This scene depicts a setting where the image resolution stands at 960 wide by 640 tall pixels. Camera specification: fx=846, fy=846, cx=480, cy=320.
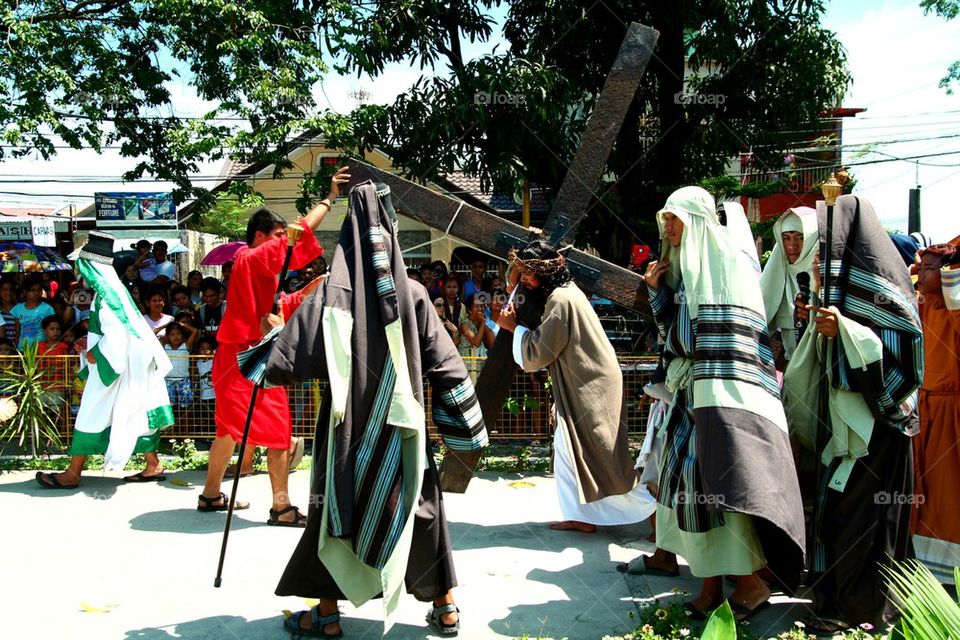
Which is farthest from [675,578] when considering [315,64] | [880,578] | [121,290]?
[315,64]

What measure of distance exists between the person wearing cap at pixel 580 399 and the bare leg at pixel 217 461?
7.28 ft

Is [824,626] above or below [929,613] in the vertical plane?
below

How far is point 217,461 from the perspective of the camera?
6.05 metres

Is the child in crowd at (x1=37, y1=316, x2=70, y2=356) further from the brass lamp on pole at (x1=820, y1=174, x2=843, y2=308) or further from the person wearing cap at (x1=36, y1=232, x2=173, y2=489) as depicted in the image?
the brass lamp on pole at (x1=820, y1=174, x2=843, y2=308)

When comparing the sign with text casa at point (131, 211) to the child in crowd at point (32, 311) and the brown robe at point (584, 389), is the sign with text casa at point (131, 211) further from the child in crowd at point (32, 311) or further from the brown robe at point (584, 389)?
the brown robe at point (584, 389)

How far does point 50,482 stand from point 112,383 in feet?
3.02

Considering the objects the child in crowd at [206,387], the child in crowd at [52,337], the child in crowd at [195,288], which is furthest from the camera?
the child in crowd at [195,288]

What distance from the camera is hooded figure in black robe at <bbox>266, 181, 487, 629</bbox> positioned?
382 centimetres

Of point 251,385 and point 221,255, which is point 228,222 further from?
point 251,385

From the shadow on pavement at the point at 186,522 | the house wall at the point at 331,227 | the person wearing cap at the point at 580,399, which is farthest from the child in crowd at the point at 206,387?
the house wall at the point at 331,227

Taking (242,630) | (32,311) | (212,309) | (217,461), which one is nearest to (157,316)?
(212,309)

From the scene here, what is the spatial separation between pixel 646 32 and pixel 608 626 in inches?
153

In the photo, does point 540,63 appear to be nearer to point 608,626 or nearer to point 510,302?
point 510,302

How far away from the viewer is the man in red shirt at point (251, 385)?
5785mm
